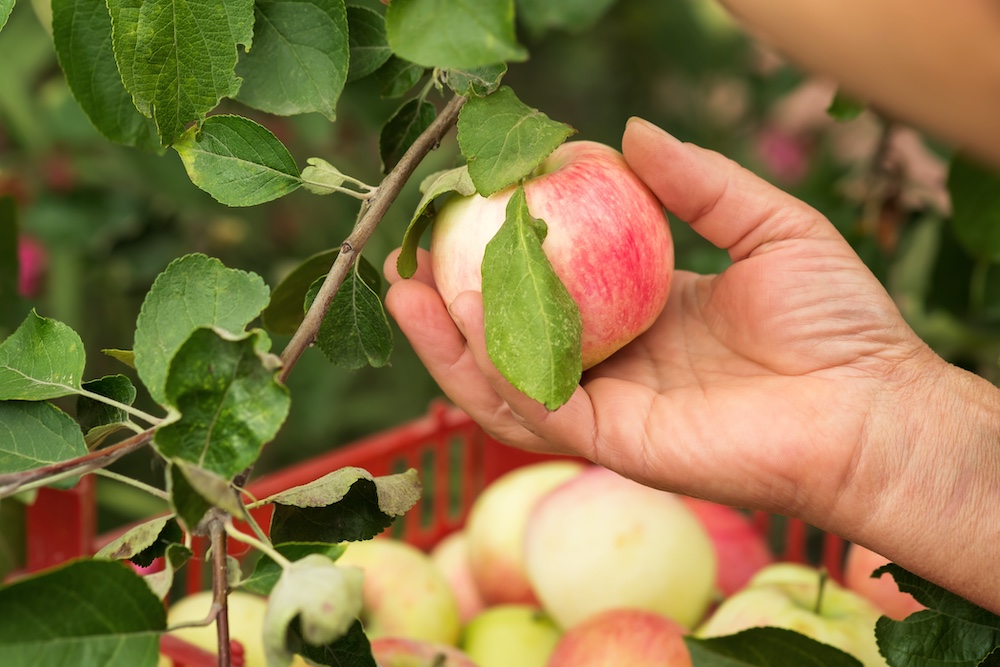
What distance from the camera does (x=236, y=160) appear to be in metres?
0.58

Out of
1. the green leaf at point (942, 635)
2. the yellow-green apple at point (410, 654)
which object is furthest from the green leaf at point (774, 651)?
the yellow-green apple at point (410, 654)

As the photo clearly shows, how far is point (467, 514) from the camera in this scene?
140 cm

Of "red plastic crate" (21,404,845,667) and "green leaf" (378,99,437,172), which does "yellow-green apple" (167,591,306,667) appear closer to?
"red plastic crate" (21,404,845,667)

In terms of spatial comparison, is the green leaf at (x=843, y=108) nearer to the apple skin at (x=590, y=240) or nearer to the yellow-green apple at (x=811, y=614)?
the apple skin at (x=590, y=240)

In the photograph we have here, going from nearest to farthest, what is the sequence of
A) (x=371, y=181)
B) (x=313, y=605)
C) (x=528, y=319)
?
(x=313, y=605) < (x=528, y=319) < (x=371, y=181)

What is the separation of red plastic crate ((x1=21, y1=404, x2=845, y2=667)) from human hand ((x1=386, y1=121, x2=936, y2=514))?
184 millimetres

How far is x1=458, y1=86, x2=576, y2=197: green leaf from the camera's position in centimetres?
57

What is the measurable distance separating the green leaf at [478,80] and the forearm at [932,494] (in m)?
0.34

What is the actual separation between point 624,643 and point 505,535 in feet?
1.04

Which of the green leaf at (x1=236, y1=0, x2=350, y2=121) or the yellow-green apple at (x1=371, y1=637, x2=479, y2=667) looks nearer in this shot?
the green leaf at (x1=236, y1=0, x2=350, y2=121)

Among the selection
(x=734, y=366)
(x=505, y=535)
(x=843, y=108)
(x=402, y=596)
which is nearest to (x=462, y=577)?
(x=505, y=535)

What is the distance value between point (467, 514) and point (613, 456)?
761 mm

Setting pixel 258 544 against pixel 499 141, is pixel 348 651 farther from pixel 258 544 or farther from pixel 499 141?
pixel 499 141

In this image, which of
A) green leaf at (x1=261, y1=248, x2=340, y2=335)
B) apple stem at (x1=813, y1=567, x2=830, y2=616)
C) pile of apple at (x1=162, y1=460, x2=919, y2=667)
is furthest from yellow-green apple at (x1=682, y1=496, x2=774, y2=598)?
green leaf at (x1=261, y1=248, x2=340, y2=335)
